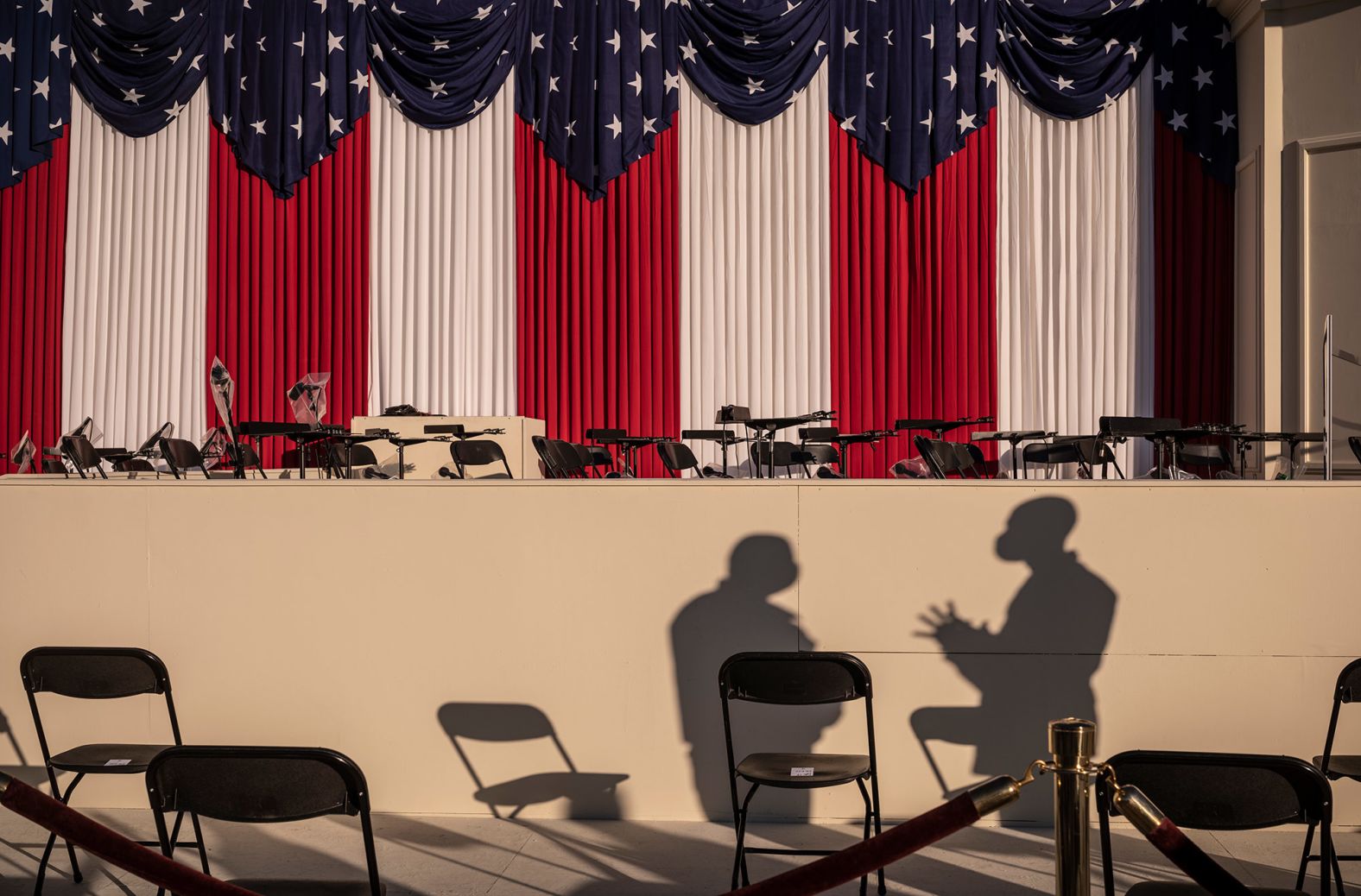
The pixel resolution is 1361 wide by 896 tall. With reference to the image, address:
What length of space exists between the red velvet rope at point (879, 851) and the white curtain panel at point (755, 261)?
8.03 m

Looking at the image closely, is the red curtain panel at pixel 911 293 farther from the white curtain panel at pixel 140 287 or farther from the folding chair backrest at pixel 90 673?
the folding chair backrest at pixel 90 673

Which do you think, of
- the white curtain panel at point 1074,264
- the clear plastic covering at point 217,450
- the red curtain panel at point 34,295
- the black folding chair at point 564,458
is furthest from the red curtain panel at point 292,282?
the white curtain panel at point 1074,264

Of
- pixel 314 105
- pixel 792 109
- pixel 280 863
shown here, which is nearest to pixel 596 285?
pixel 792 109

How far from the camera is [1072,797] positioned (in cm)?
179

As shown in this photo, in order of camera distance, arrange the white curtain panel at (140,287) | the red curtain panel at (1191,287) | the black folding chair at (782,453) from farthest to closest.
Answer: the white curtain panel at (140,287)
the red curtain panel at (1191,287)
the black folding chair at (782,453)

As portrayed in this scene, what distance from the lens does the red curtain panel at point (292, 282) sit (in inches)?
401

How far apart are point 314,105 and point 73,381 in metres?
3.32

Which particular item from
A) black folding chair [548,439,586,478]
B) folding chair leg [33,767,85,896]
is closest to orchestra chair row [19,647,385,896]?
folding chair leg [33,767,85,896]

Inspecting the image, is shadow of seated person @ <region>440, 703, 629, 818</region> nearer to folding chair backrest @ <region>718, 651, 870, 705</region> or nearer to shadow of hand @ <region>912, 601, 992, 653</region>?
folding chair backrest @ <region>718, 651, 870, 705</region>

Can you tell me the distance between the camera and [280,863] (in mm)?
3416

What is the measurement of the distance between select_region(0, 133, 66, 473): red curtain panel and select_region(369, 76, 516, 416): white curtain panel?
2881 mm

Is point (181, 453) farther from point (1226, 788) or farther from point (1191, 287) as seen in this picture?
point (1191, 287)

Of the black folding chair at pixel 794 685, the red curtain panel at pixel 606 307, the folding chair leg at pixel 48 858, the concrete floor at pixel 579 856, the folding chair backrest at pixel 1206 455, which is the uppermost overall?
the red curtain panel at pixel 606 307

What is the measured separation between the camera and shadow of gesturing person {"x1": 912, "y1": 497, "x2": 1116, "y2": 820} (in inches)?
148
